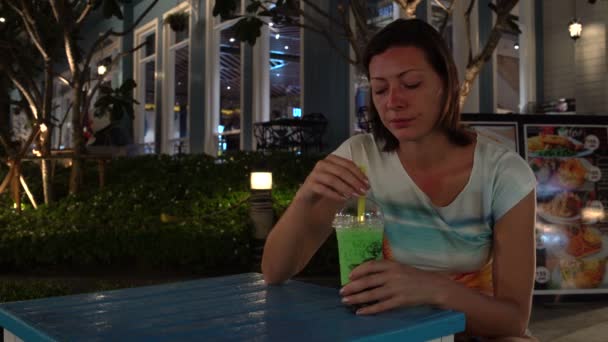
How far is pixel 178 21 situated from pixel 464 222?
1110 centimetres

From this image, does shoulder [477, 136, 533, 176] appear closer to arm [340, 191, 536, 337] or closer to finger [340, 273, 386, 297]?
arm [340, 191, 536, 337]

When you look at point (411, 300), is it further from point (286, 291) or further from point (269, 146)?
point (269, 146)

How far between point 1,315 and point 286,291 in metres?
0.61

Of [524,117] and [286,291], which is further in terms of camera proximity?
[524,117]

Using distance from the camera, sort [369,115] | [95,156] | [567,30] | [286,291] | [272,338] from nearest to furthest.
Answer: [272,338], [286,291], [369,115], [95,156], [567,30]

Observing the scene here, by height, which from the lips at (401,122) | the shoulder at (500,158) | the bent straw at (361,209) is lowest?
the bent straw at (361,209)

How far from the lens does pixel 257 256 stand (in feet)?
17.5

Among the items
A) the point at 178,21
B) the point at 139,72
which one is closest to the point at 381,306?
the point at 178,21

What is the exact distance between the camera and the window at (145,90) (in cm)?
1380

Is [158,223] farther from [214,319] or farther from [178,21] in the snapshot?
[178,21]

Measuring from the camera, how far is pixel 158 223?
224 inches

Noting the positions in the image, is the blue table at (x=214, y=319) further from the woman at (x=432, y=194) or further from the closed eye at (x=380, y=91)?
the closed eye at (x=380, y=91)

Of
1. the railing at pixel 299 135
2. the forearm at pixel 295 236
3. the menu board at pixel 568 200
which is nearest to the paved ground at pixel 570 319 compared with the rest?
the menu board at pixel 568 200

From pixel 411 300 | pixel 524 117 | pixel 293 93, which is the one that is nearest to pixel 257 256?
pixel 524 117
